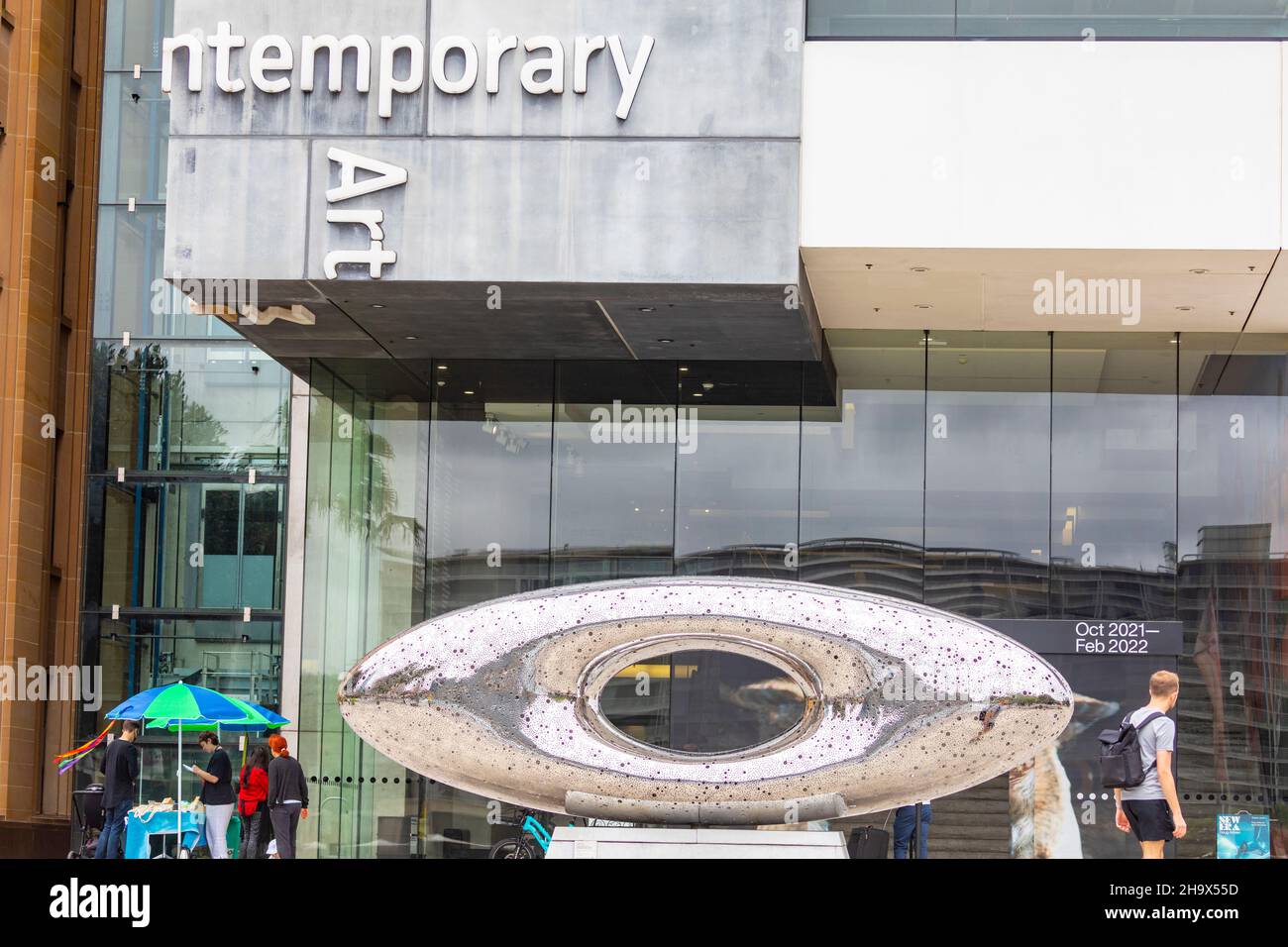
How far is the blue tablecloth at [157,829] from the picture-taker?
1617 centimetres

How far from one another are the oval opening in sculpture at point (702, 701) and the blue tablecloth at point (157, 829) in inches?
185

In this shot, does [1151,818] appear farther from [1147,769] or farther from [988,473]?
[988,473]

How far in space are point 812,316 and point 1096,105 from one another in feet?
12.2

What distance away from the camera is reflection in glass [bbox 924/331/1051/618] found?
17.9m

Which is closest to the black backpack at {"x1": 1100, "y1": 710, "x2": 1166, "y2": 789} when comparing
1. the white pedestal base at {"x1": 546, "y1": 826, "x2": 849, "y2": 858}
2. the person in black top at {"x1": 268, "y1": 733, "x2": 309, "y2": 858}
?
the white pedestal base at {"x1": 546, "y1": 826, "x2": 849, "y2": 858}

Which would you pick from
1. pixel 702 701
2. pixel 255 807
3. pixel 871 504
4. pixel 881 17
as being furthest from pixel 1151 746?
pixel 255 807

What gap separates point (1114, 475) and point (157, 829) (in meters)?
11.3

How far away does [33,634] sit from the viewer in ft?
71.5

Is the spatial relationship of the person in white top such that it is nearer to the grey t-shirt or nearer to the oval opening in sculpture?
the grey t-shirt

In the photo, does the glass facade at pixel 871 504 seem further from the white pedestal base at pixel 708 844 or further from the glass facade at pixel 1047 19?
the white pedestal base at pixel 708 844

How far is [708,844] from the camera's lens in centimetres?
918

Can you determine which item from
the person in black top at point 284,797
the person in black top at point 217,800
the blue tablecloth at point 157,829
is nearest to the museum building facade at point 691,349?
the blue tablecloth at point 157,829

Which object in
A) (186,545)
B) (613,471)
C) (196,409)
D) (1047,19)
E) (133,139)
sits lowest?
(186,545)

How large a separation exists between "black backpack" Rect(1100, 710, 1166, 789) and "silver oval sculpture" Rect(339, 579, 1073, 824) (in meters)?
1.37
